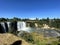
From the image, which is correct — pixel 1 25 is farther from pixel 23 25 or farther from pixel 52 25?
pixel 52 25

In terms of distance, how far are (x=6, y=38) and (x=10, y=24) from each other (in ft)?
113

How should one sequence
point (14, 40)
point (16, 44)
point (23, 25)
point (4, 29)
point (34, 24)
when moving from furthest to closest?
point (34, 24) → point (23, 25) → point (4, 29) → point (14, 40) → point (16, 44)

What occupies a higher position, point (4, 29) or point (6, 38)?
point (6, 38)

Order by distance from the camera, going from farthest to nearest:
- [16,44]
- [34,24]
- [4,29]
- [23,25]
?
[34,24]
[23,25]
[4,29]
[16,44]

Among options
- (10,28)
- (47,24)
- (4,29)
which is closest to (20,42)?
(4,29)

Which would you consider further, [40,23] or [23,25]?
[40,23]

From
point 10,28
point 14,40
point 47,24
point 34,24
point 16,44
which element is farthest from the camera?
point 47,24

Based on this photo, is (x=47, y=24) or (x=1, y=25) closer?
(x=1, y=25)

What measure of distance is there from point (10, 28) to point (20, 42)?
34132 millimetres

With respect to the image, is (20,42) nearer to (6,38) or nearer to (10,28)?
(6,38)

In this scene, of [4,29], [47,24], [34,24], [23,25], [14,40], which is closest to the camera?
[14,40]

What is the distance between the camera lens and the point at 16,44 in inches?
453

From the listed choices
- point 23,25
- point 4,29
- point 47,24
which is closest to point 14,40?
point 4,29

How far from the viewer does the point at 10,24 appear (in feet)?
153
